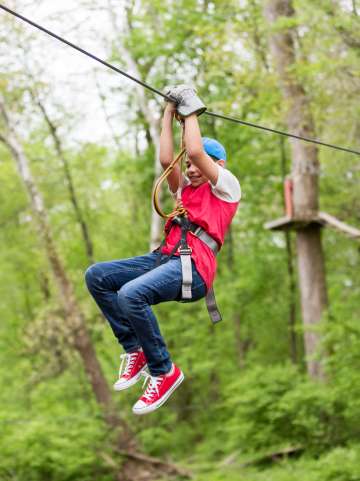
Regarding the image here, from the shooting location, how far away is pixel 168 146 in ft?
13.8

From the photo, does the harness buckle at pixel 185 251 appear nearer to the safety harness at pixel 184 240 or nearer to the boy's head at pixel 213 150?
the safety harness at pixel 184 240

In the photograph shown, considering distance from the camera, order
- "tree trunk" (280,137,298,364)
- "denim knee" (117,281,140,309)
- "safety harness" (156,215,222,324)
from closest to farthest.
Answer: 1. "denim knee" (117,281,140,309)
2. "safety harness" (156,215,222,324)
3. "tree trunk" (280,137,298,364)

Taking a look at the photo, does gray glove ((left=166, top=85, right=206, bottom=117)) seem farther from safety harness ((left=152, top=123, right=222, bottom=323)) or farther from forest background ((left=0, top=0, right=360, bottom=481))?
forest background ((left=0, top=0, right=360, bottom=481))

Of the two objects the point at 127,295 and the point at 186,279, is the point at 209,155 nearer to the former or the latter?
the point at 186,279

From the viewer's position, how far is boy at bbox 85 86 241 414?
3836mm

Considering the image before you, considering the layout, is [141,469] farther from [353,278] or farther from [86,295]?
[353,278]

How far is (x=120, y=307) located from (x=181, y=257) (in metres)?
0.43

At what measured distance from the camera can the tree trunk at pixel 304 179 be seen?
12.2 metres

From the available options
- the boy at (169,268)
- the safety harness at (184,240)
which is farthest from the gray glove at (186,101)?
the safety harness at (184,240)

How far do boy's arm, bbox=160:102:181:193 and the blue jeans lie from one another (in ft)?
1.49

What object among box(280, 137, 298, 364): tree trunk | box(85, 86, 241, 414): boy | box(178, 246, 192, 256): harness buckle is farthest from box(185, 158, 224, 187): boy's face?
box(280, 137, 298, 364): tree trunk

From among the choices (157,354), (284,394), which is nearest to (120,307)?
(157,354)

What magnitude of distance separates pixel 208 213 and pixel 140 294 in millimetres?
629

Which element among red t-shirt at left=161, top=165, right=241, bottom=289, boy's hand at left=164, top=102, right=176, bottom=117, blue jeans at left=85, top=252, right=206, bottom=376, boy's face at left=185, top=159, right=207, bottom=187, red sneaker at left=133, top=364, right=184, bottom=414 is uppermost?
boy's hand at left=164, top=102, right=176, bottom=117
